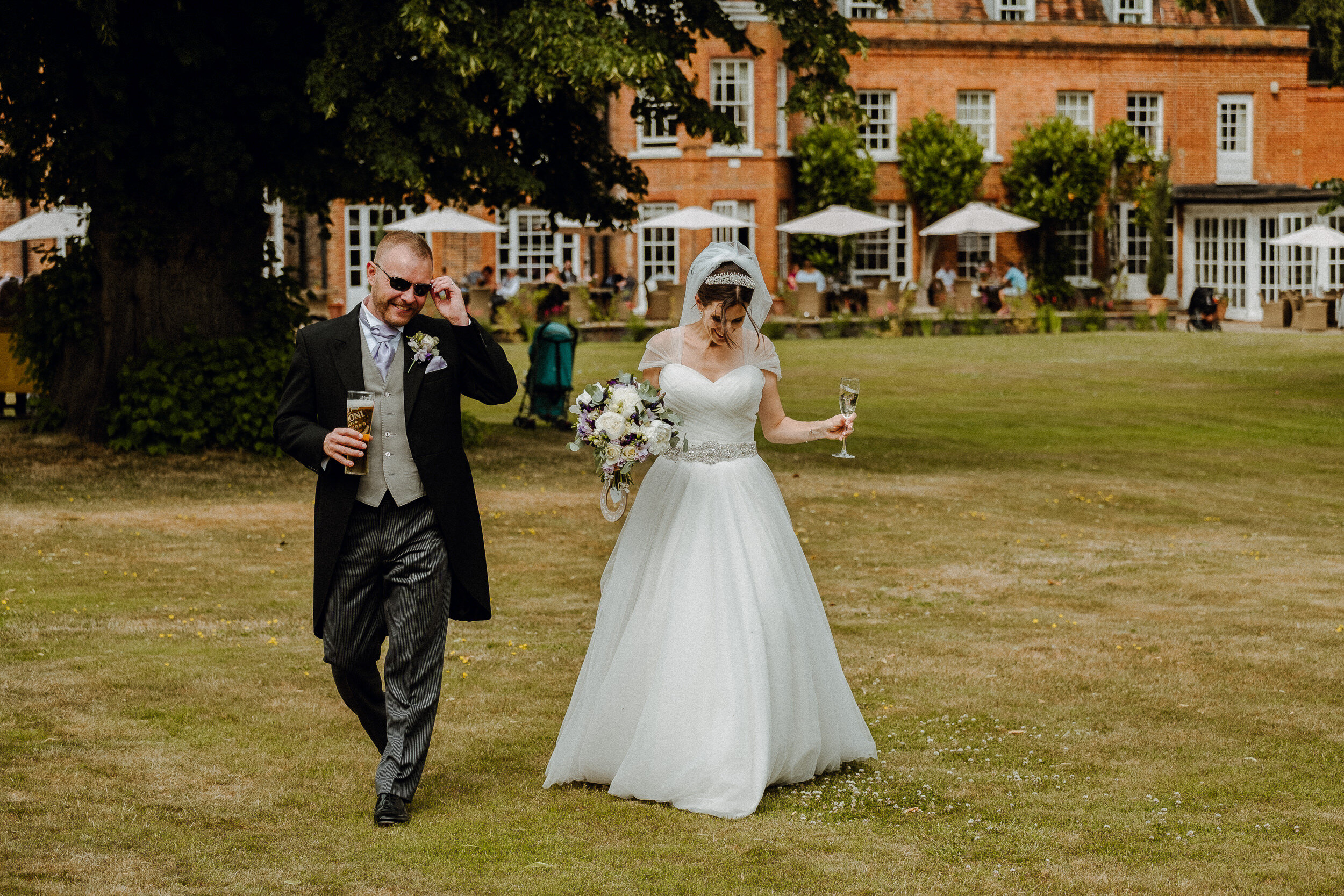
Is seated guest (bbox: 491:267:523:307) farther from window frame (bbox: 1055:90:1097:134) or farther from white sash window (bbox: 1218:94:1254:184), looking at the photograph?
white sash window (bbox: 1218:94:1254:184)

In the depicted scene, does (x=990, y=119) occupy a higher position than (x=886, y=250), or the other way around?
(x=990, y=119)

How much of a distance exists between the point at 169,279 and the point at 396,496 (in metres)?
11.5

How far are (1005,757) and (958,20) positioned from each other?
41.2m

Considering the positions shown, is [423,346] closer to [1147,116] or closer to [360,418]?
[360,418]

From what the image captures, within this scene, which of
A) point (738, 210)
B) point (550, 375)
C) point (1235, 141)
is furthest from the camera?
point (1235, 141)

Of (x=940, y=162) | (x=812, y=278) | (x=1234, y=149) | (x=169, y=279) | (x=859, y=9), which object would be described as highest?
(x=859, y=9)

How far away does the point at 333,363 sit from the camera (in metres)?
5.55

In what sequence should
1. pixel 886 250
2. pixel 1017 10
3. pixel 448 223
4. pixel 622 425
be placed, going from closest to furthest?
1. pixel 622 425
2. pixel 448 223
3. pixel 886 250
4. pixel 1017 10

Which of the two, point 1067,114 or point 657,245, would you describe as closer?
point 657,245

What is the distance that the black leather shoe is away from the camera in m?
5.58

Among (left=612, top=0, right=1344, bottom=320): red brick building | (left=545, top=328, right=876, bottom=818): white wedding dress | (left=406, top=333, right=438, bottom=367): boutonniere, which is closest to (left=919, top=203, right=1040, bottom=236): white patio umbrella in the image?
(left=612, top=0, right=1344, bottom=320): red brick building

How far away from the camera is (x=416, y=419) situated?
18.1 feet

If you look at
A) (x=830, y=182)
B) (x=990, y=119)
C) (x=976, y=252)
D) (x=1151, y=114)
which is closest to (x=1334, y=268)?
(x=1151, y=114)

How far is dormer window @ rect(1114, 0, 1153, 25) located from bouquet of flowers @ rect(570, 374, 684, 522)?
1757 inches
